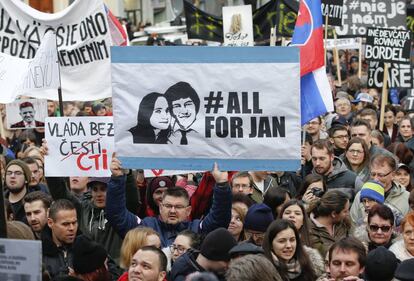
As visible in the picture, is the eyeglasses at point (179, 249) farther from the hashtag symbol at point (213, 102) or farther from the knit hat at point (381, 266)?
the knit hat at point (381, 266)

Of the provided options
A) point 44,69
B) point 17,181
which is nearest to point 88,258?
point 17,181

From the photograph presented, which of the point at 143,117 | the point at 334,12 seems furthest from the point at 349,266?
the point at 334,12

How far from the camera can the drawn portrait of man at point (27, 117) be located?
14.3 m

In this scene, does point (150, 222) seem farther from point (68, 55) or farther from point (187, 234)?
point (68, 55)

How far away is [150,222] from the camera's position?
8.06 meters

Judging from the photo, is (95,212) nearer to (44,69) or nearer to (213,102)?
(213,102)

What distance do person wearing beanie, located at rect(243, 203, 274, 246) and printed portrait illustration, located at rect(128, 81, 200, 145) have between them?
93 centimetres

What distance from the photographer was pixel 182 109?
24.0 ft

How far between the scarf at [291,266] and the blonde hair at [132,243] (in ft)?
2.66

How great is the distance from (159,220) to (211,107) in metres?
1.16

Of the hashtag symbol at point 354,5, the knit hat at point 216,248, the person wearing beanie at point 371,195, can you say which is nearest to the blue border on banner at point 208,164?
the knit hat at point 216,248

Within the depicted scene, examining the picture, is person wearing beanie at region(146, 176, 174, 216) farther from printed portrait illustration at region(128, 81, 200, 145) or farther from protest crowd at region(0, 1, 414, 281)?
printed portrait illustration at region(128, 81, 200, 145)

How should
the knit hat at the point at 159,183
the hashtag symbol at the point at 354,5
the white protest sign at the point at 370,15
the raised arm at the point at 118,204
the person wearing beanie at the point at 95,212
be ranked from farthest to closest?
the hashtag symbol at the point at 354,5
the white protest sign at the point at 370,15
the knit hat at the point at 159,183
the person wearing beanie at the point at 95,212
the raised arm at the point at 118,204

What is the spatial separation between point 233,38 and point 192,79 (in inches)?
450
